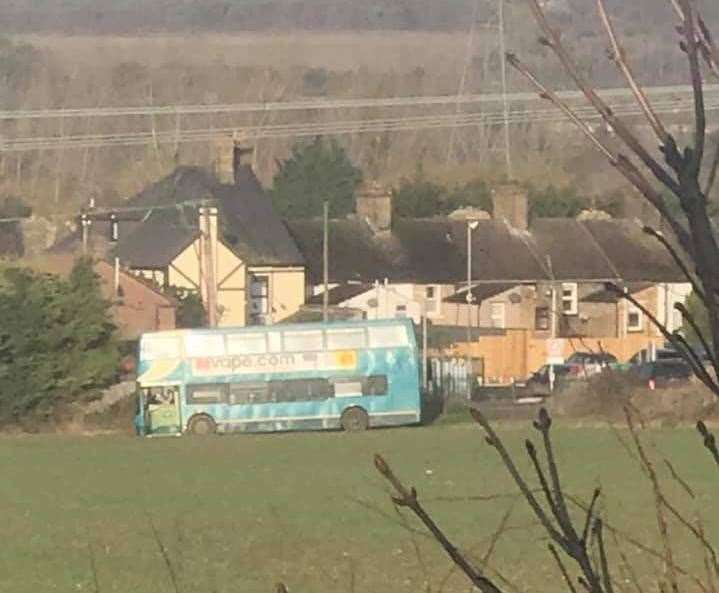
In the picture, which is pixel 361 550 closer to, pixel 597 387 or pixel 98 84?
A: pixel 597 387

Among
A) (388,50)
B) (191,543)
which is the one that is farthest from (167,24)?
(191,543)

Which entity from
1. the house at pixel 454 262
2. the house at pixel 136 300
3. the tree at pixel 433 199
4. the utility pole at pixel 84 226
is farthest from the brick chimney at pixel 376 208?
the house at pixel 136 300

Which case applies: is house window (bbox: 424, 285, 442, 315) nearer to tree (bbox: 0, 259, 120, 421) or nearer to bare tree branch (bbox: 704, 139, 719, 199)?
tree (bbox: 0, 259, 120, 421)

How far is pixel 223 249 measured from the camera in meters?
66.4

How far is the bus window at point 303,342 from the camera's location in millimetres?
50844

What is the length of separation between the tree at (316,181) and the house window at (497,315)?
1669 centimetres

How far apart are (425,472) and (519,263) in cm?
3838

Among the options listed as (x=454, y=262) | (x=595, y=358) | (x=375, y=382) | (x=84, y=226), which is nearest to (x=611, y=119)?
(x=595, y=358)

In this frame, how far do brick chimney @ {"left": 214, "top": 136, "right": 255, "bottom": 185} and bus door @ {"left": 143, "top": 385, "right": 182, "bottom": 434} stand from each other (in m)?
21.1

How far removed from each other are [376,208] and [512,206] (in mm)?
4827

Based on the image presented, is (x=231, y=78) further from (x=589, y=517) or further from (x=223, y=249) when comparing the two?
(x=589, y=517)

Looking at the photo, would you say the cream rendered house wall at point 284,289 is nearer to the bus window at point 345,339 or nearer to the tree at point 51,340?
the tree at point 51,340

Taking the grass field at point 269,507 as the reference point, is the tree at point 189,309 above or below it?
above

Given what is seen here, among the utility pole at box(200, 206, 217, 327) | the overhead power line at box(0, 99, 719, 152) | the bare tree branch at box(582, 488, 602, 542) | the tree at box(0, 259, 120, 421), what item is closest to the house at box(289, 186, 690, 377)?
the utility pole at box(200, 206, 217, 327)
